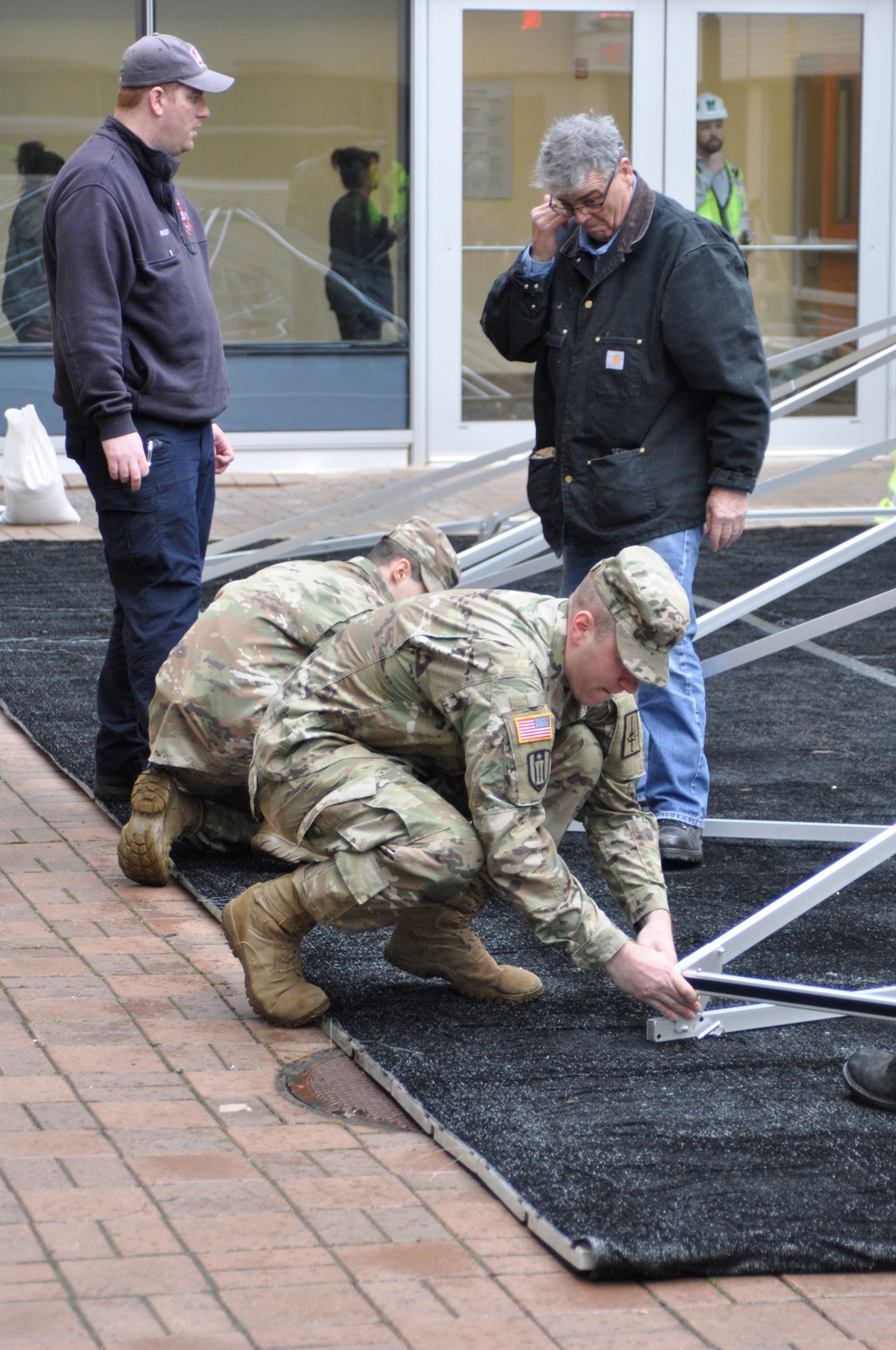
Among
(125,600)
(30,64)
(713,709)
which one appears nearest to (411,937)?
(125,600)

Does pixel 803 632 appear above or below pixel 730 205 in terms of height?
below

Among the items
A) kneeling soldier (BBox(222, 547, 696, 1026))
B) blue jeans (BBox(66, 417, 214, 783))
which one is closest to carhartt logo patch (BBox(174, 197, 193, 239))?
blue jeans (BBox(66, 417, 214, 783))

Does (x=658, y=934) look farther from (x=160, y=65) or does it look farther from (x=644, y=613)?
(x=160, y=65)

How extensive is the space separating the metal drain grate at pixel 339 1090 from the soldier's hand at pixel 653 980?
46 centimetres

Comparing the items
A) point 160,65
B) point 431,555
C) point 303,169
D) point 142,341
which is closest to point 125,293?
point 142,341

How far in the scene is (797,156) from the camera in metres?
13.9

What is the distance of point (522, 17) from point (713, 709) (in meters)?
7.89

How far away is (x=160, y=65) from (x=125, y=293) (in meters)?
0.59

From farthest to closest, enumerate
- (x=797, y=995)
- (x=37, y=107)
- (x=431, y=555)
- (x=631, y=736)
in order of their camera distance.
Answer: (x=37, y=107), (x=431, y=555), (x=631, y=736), (x=797, y=995)

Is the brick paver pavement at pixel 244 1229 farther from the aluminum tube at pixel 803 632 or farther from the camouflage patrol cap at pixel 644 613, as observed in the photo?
the aluminum tube at pixel 803 632

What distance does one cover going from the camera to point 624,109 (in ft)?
43.4

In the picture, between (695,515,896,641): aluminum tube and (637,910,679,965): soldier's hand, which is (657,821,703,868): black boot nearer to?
(695,515,896,641): aluminum tube

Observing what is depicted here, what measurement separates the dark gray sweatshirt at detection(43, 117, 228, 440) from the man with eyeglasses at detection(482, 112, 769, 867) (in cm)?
80

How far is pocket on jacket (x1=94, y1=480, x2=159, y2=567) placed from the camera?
485 cm
